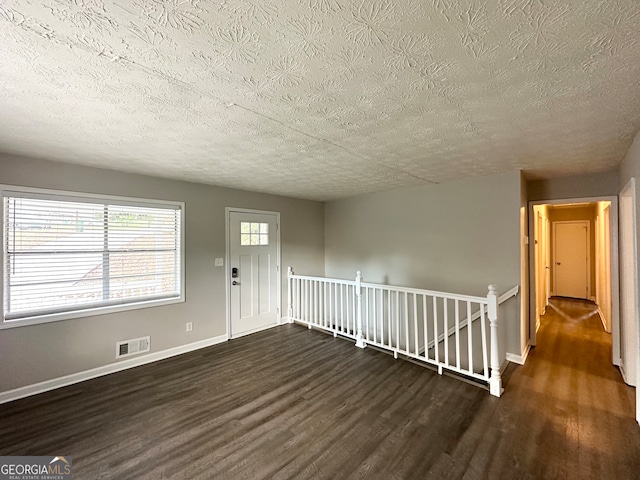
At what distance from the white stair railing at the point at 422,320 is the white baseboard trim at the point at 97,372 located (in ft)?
5.17

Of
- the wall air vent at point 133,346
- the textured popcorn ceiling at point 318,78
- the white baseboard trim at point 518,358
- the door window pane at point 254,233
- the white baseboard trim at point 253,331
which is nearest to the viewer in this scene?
the textured popcorn ceiling at point 318,78

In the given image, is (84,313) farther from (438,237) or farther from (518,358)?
(518,358)

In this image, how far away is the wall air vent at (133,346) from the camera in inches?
126

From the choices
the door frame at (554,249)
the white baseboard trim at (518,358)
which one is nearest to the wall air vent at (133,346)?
the white baseboard trim at (518,358)

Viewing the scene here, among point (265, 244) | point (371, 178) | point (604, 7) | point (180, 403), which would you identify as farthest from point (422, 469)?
point (265, 244)

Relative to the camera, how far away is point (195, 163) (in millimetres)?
2943

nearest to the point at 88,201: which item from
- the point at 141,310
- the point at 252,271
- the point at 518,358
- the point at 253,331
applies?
the point at 141,310

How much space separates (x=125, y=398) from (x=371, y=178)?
144 inches

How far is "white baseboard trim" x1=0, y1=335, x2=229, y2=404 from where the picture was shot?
103 inches

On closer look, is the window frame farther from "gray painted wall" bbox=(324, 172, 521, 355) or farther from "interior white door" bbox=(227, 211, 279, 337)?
"gray painted wall" bbox=(324, 172, 521, 355)

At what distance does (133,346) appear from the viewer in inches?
129

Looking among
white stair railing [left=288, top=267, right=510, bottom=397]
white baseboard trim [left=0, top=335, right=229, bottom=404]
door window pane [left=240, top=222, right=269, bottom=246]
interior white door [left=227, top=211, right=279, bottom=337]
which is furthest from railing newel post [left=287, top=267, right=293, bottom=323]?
white baseboard trim [left=0, top=335, right=229, bottom=404]

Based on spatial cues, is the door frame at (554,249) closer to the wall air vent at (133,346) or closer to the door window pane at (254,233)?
Result: the door window pane at (254,233)

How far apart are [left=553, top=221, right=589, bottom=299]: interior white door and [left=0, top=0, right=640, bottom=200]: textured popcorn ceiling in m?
5.47
